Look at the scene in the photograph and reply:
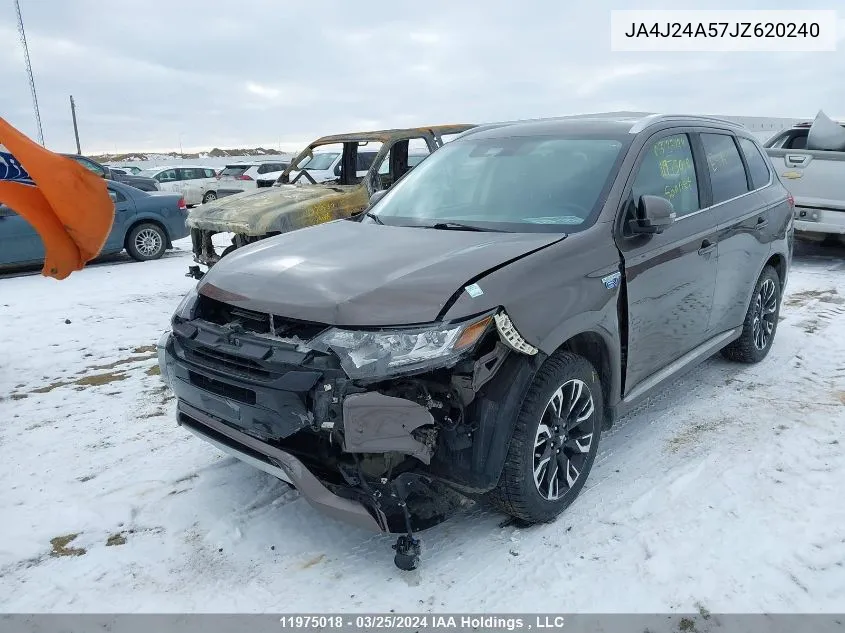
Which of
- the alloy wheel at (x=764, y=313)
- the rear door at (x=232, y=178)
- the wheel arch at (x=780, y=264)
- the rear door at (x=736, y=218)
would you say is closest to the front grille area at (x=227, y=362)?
the rear door at (x=736, y=218)

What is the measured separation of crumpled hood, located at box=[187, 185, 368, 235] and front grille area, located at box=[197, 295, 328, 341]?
367cm

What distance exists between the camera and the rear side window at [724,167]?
14.1 ft

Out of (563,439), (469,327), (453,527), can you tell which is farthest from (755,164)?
(453,527)

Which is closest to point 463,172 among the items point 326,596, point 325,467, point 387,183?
point 325,467

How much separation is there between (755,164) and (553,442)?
325cm

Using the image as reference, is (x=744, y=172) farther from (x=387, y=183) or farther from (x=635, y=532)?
(x=387, y=183)

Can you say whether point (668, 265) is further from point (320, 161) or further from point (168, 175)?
point (168, 175)

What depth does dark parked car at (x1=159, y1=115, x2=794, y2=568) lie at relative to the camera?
2617mm

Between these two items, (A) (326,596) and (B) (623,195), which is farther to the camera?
(B) (623,195)

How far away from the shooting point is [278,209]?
7.08 meters

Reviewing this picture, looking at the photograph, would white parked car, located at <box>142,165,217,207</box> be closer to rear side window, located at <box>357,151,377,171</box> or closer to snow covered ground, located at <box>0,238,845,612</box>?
rear side window, located at <box>357,151,377,171</box>

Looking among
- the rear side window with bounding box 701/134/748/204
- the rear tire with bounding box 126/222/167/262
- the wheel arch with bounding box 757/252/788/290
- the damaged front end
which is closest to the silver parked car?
the wheel arch with bounding box 757/252/788/290

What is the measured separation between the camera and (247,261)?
131 inches

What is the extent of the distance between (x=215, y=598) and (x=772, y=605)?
86.5 inches
